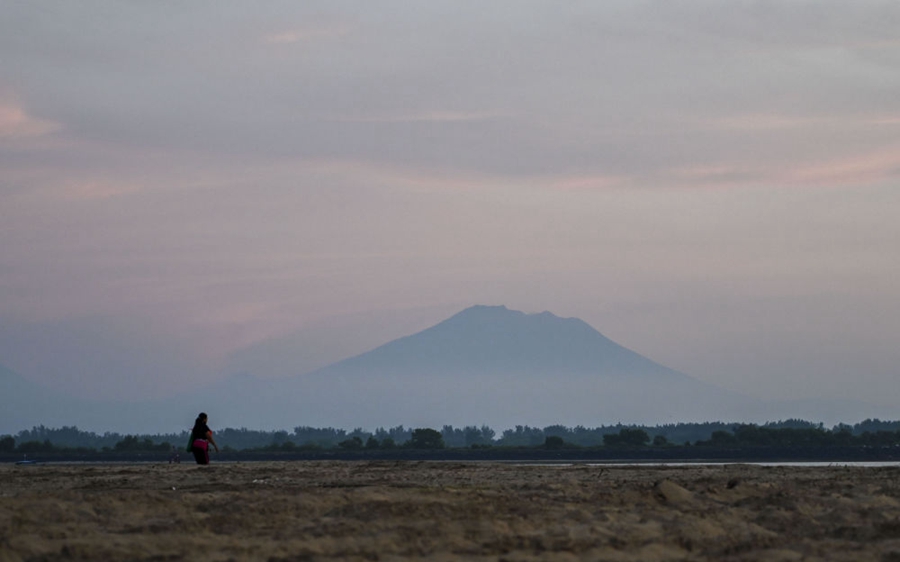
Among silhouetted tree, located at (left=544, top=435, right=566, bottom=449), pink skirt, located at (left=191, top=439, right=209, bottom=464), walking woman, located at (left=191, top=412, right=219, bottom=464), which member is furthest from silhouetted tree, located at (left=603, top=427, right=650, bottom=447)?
pink skirt, located at (left=191, top=439, right=209, bottom=464)

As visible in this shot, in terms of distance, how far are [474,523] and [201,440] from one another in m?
19.1

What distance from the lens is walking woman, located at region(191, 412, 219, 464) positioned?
118 feet

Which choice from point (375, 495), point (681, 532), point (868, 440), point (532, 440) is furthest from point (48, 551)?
point (532, 440)

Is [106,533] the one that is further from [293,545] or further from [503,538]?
[503,538]

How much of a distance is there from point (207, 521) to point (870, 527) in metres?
10.4

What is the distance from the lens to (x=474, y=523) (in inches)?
754

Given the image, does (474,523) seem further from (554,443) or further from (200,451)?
(554,443)

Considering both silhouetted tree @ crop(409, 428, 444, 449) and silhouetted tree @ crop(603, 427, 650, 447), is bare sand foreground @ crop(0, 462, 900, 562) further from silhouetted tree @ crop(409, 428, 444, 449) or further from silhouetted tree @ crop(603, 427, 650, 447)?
silhouetted tree @ crop(409, 428, 444, 449)

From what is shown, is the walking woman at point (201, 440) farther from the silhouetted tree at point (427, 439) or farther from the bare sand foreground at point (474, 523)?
the silhouetted tree at point (427, 439)

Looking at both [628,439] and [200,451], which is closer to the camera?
[200,451]

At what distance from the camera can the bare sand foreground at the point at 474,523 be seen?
17.3 meters

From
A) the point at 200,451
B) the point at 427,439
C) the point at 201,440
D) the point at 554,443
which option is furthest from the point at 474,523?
the point at 427,439

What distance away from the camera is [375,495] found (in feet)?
70.9

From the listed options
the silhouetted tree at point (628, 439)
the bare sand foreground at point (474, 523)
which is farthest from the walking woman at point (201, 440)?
the silhouetted tree at point (628, 439)
